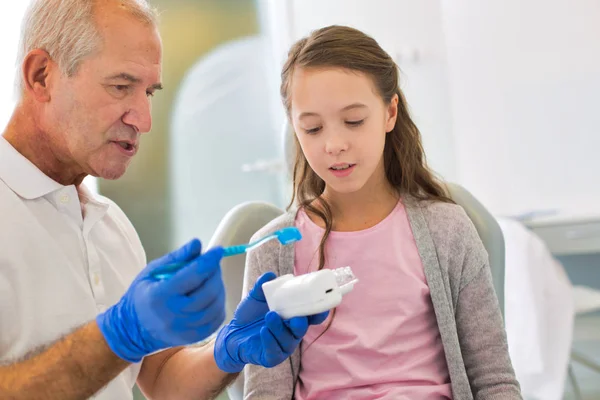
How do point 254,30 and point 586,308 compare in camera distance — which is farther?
point 254,30

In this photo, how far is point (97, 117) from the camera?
119 centimetres

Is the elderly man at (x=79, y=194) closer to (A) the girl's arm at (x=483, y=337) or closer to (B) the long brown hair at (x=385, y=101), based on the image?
(B) the long brown hair at (x=385, y=101)

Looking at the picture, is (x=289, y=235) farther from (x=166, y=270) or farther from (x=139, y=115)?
(x=139, y=115)

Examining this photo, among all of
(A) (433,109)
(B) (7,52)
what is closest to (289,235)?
(B) (7,52)

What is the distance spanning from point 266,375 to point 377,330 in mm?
217

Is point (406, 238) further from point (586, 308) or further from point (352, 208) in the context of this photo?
point (586, 308)

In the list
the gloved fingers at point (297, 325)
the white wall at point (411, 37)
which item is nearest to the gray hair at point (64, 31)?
the gloved fingers at point (297, 325)

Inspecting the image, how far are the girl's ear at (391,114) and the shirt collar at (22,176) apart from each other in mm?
629

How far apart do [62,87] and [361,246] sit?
0.61m

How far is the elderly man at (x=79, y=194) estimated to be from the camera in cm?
110

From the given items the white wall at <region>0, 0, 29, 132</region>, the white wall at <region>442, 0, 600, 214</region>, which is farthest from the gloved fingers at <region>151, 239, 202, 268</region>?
the white wall at <region>442, 0, 600, 214</region>

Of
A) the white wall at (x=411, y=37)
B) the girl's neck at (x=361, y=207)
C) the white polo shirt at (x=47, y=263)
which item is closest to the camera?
the white polo shirt at (x=47, y=263)

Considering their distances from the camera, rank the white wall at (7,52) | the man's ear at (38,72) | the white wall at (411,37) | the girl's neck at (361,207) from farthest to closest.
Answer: the white wall at (411,37) → the white wall at (7,52) → the girl's neck at (361,207) → the man's ear at (38,72)

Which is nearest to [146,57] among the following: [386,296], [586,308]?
[386,296]
